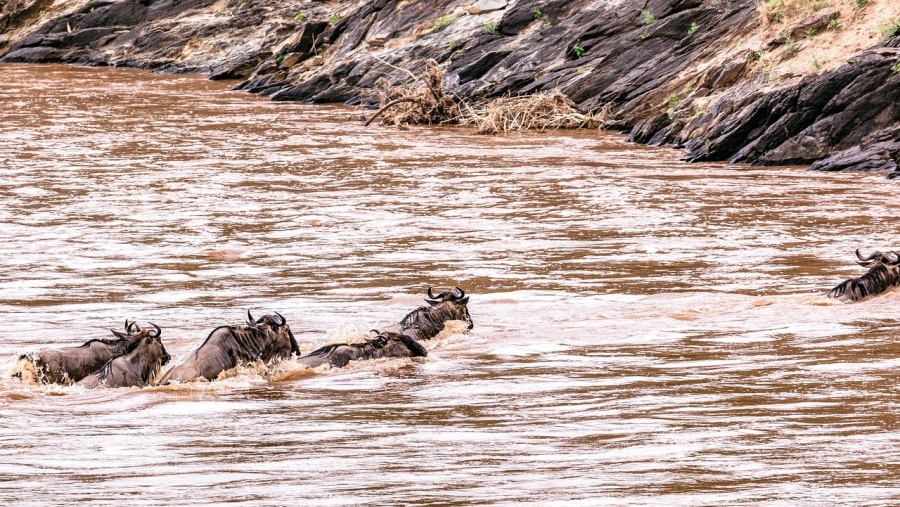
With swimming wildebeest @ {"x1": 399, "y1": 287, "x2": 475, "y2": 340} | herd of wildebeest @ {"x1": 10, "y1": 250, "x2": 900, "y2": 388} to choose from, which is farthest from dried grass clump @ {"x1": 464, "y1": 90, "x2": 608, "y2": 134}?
herd of wildebeest @ {"x1": 10, "y1": 250, "x2": 900, "y2": 388}

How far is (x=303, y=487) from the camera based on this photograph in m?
6.08

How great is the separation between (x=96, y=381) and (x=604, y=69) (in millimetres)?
20607

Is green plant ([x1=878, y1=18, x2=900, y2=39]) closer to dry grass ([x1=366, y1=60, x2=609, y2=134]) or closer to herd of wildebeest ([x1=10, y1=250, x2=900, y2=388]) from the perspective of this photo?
dry grass ([x1=366, y1=60, x2=609, y2=134])

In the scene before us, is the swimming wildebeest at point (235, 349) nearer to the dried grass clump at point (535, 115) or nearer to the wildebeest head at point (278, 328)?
the wildebeest head at point (278, 328)

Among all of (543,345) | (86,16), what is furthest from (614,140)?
(86,16)

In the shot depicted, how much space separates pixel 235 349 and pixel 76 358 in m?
1.01

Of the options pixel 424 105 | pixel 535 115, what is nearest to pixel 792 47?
pixel 535 115

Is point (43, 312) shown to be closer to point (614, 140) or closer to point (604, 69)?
point (614, 140)

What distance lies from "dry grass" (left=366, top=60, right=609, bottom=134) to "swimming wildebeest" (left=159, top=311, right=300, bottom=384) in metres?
17.5

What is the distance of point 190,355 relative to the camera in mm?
8875

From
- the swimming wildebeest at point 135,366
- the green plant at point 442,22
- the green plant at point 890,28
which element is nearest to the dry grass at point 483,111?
the green plant at point 442,22

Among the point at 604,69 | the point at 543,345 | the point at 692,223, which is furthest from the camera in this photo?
the point at 604,69

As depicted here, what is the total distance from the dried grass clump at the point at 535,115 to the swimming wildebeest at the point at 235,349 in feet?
57.5

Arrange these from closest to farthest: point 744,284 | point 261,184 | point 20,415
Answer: point 20,415
point 744,284
point 261,184
